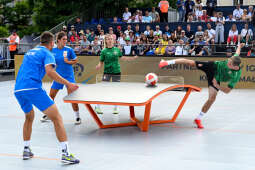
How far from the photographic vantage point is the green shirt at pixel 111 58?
11.4 m

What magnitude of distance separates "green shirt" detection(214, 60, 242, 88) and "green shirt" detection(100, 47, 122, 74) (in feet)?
9.21

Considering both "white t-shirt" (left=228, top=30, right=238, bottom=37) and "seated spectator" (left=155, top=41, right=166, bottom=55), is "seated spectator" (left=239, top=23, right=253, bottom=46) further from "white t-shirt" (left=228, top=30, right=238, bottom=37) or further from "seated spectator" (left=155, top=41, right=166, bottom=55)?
"seated spectator" (left=155, top=41, right=166, bottom=55)

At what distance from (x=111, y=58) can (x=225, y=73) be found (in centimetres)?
310

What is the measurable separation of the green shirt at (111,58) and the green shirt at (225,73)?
2.81 meters

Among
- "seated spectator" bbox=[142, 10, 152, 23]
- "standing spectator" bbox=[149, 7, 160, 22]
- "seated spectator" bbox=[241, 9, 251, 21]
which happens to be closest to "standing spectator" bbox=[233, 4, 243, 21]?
"seated spectator" bbox=[241, 9, 251, 21]

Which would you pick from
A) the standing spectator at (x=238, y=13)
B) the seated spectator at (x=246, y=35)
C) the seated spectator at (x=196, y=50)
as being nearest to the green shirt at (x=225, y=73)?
the seated spectator at (x=196, y=50)

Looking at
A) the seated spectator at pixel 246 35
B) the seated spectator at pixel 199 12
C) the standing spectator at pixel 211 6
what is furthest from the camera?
the standing spectator at pixel 211 6

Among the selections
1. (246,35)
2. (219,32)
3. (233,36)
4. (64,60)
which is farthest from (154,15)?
(64,60)

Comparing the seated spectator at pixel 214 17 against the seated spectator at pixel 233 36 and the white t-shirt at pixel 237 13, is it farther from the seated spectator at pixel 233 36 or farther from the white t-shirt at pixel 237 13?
the seated spectator at pixel 233 36

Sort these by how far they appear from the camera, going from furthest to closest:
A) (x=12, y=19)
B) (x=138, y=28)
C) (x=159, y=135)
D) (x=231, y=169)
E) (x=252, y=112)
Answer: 1. (x=12, y=19)
2. (x=138, y=28)
3. (x=252, y=112)
4. (x=159, y=135)
5. (x=231, y=169)

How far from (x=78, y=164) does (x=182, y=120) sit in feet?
14.7

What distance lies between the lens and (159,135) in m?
9.20

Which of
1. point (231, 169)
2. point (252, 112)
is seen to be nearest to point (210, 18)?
→ point (252, 112)

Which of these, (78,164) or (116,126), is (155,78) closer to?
(116,126)
